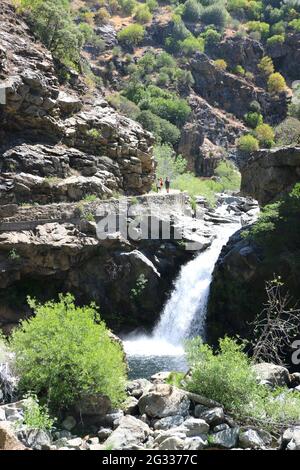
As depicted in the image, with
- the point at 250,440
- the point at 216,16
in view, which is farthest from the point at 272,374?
the point at 216,16

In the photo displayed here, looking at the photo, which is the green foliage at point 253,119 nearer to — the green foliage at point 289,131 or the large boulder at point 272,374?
the green foliage at point 289,131

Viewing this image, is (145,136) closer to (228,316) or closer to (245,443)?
(228,316)

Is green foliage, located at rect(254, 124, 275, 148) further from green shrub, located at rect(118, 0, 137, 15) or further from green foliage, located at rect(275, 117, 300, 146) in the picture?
green shrub, located at rect(118, 0, 137, 15)

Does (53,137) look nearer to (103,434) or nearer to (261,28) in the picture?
(103,434)

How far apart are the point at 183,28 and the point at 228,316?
227 feet

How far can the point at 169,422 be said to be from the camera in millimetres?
10836

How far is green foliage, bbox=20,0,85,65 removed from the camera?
33.4m

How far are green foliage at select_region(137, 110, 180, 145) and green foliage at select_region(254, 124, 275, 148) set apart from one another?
12.7 m

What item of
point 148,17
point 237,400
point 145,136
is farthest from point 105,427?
point 148,17

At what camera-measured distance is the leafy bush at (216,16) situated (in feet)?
281

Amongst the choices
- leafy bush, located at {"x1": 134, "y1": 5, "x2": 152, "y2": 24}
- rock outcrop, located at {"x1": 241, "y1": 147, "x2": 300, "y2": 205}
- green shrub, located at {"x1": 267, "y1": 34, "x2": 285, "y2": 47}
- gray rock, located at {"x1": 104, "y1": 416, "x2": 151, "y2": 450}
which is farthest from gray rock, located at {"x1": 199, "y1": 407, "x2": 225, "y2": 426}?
leafy bush, located at {"x1": 134, "y1": 5, "x2": 152, "y2": 24}

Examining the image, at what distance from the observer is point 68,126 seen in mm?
30047

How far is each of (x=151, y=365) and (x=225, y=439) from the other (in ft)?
39.1

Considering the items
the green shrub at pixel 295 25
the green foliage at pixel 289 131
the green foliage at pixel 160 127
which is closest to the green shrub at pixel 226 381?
the green foliage at pixel 289 131
